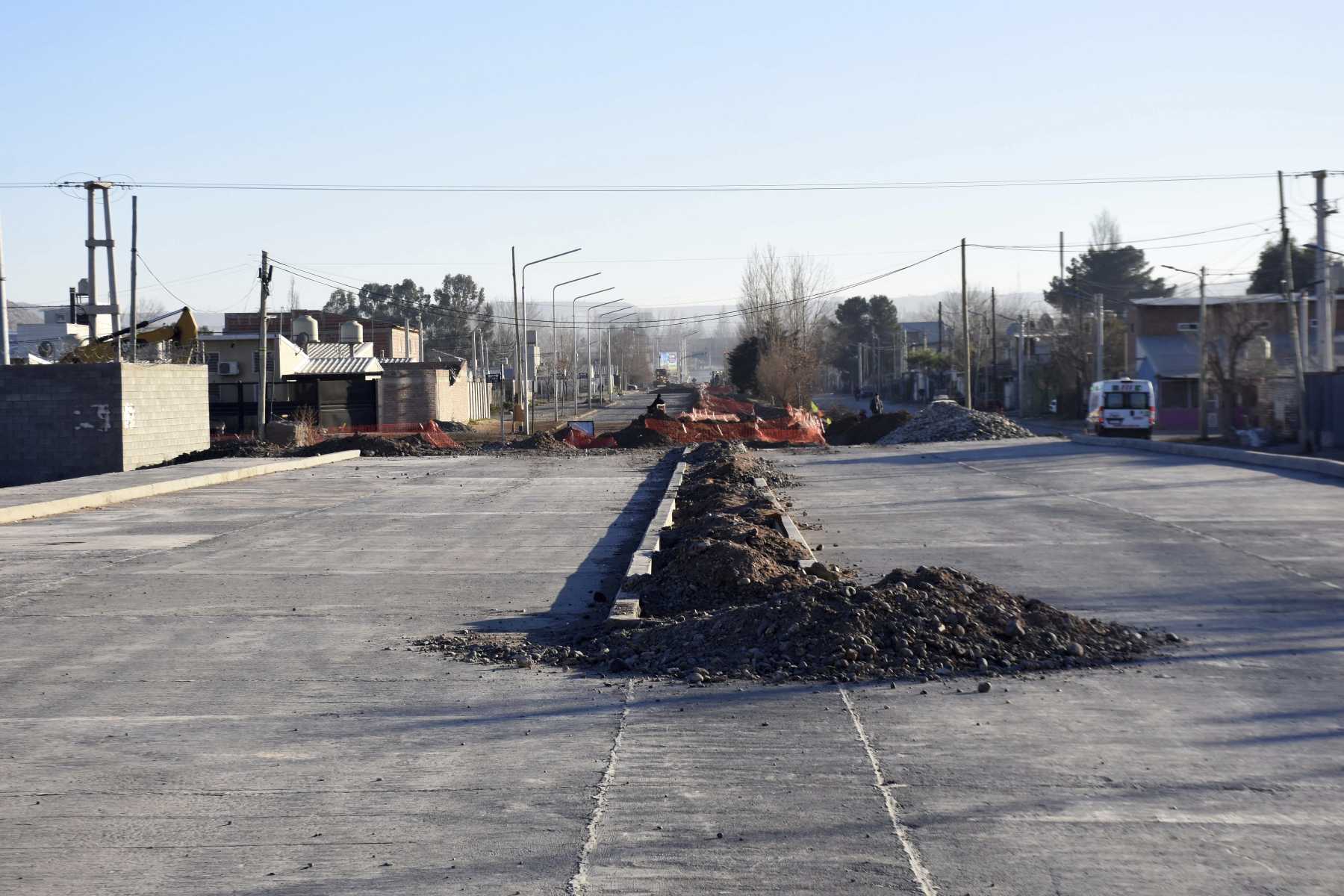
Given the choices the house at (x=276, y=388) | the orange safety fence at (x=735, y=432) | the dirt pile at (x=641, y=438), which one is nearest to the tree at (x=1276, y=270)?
the orange safety fence at (x=735, y=432)

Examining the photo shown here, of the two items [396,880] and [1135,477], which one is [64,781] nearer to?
[396,880]

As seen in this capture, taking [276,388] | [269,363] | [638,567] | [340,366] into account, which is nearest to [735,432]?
[276,388]

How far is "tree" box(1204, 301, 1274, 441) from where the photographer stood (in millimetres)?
38625

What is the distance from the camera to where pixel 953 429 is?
47219 millimetres

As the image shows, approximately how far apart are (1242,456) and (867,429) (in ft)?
80.4

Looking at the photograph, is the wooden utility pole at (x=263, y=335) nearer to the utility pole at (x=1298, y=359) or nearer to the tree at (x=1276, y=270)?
the utility pole at (x=1298, y=359)

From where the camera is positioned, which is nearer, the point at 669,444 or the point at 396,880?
the point at 396,880

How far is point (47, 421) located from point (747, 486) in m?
20.2

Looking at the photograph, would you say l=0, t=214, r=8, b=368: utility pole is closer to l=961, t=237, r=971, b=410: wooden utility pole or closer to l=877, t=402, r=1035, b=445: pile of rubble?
l=877, t=402, r=1035, b=445: pile of rubble

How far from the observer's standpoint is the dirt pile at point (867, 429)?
5241 cm

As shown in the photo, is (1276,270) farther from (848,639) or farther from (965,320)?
(848,639)

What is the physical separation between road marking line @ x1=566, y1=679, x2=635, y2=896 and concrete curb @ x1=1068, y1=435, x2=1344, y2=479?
2169 centimetres

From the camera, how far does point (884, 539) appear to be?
16.4 metres

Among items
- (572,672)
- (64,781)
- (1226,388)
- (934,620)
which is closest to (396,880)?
(64,781)
